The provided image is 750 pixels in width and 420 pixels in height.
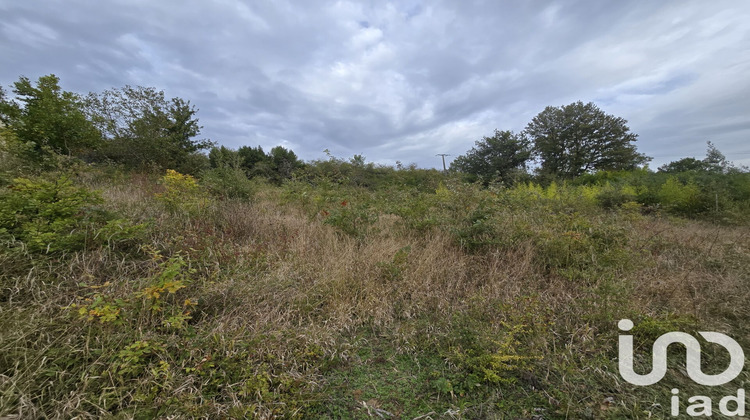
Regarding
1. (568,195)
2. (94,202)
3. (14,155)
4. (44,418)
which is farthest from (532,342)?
(14,155)

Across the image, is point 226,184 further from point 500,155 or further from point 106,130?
point 500,155

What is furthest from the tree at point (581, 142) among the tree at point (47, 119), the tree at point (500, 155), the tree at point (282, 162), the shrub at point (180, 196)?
the tree at point (47, 119)

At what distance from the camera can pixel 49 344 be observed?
148 cm

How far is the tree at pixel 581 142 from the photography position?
1867 cm

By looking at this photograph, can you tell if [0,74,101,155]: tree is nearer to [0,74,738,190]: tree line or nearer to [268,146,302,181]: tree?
[0,74,738,190]: tree line

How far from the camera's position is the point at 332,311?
7.32 ft

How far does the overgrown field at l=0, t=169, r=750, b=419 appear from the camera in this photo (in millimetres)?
1418

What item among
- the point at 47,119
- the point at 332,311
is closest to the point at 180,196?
the point at 332,311

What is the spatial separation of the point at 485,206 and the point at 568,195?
5766 mm
